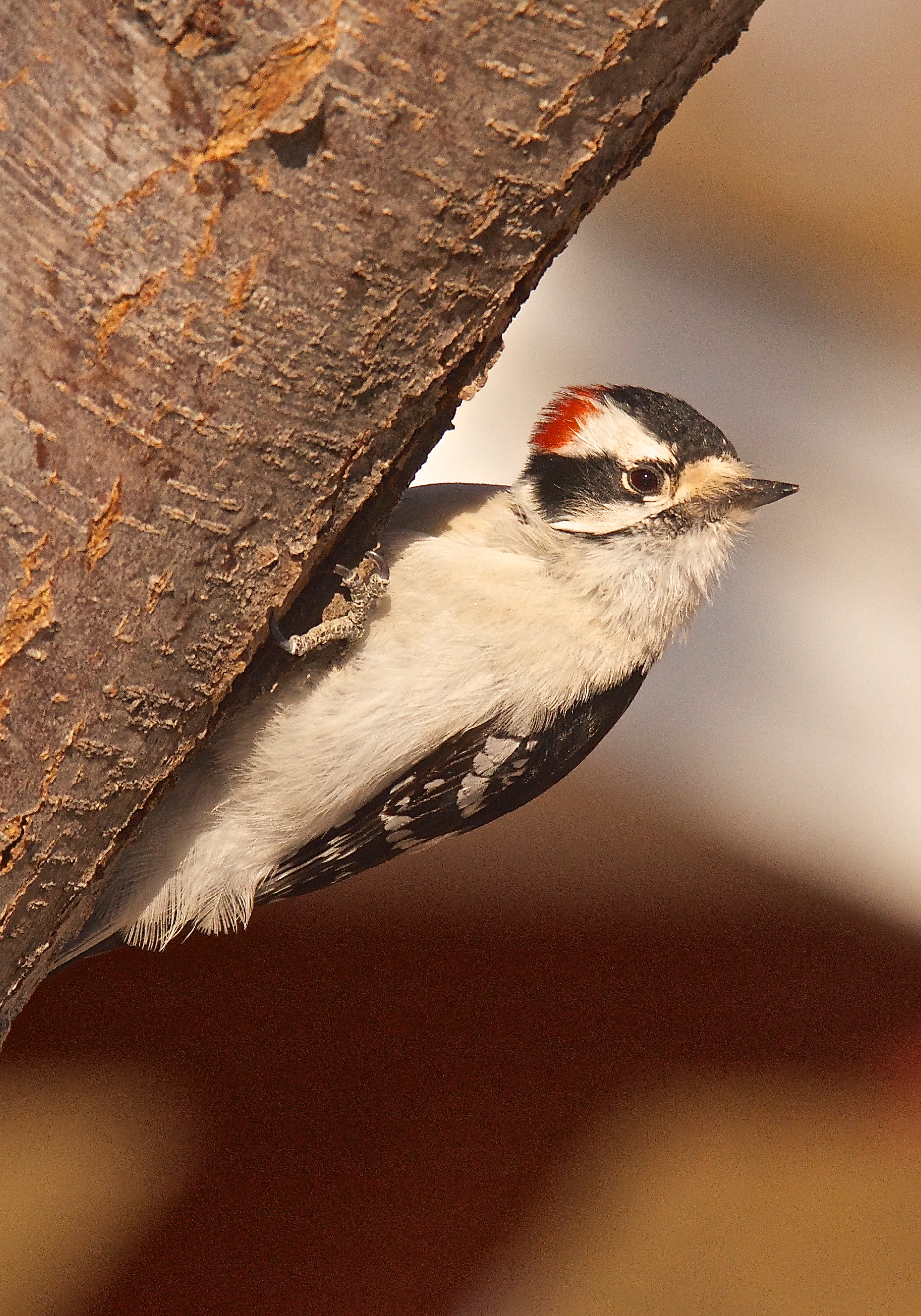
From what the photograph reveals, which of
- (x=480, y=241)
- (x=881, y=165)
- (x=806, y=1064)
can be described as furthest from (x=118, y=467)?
(x=806, y=1064)

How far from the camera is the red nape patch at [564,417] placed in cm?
240

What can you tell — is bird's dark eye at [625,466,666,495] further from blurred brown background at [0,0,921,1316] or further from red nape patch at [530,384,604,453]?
blurred brown background at [0,0,921,1316]

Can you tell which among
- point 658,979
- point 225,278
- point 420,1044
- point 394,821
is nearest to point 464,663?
point 394,821

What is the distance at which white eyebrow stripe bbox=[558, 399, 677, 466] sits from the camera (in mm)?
2242

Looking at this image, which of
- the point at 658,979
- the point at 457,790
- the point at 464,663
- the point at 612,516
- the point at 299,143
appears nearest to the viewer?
the point at 299,143

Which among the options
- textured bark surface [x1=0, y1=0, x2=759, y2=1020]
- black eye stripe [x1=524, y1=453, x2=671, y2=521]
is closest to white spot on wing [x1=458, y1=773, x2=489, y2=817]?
black eye stripe [x1=524, y1=453, x2=671, y2=521]

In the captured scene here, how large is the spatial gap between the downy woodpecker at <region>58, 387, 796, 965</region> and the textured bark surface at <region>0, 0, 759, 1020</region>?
0.60 m

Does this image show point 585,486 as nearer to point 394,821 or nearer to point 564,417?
point 564,417

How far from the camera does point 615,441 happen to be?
7.55 feet

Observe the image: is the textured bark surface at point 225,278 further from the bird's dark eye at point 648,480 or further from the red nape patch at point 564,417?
the red nape patch at point 564,417

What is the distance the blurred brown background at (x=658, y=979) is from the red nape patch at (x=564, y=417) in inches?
54.4

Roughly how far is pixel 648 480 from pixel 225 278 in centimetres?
125

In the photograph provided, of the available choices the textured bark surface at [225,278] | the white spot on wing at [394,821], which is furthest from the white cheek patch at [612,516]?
the textured bark surface at [225,278]

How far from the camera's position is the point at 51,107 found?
3.66 ft
